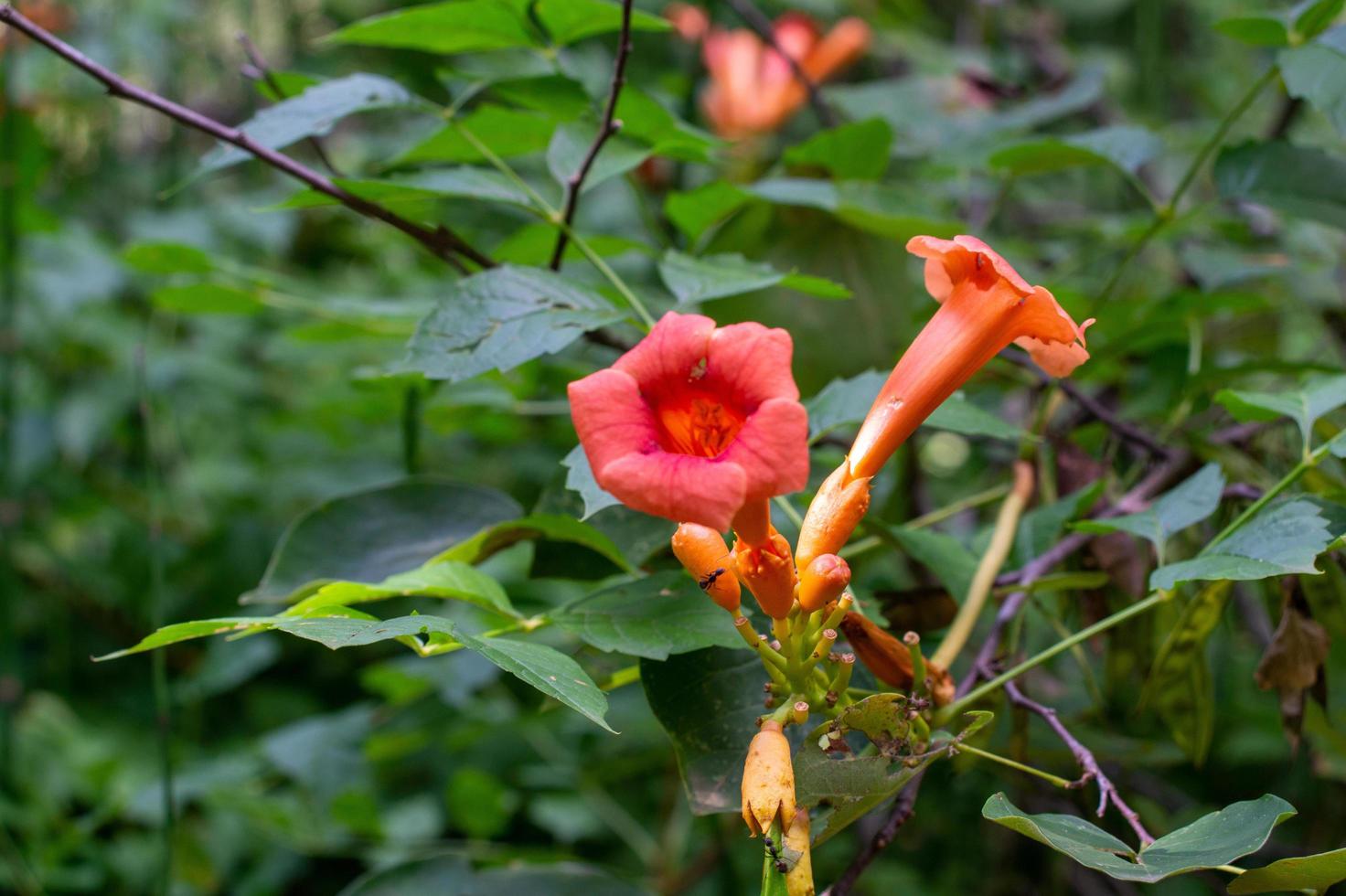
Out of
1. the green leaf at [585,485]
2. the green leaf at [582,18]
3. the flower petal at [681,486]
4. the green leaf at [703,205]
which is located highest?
the green leaf at [582,18]

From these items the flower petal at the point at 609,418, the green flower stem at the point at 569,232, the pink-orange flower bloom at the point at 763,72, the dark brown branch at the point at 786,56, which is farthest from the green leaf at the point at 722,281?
the pink-orange flower bloom at the point at 763,72

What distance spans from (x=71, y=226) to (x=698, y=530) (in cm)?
194

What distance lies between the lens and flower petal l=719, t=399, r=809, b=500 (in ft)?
1.86

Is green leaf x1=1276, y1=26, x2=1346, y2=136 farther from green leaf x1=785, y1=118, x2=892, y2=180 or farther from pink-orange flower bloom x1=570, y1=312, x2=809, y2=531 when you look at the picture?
pink-orange flower bloom x1=570, y1=312, x2=809, y2=531

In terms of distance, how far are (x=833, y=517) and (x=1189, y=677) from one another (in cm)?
45

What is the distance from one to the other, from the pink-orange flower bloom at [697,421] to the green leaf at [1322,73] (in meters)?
0.62

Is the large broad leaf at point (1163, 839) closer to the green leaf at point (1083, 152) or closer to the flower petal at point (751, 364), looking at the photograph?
the flower petal at point (751, 364)

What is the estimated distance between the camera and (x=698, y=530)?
652 millimetres

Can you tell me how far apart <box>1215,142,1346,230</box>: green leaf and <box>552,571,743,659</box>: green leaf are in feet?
2.58

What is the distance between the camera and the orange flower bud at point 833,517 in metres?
0.66

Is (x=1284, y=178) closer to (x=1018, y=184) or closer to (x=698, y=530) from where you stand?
(x=698, y=530)

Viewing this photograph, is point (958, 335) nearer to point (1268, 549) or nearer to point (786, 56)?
point (1268, 549)

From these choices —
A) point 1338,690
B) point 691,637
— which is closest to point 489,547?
point 691,637

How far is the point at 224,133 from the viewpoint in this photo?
0.86m
